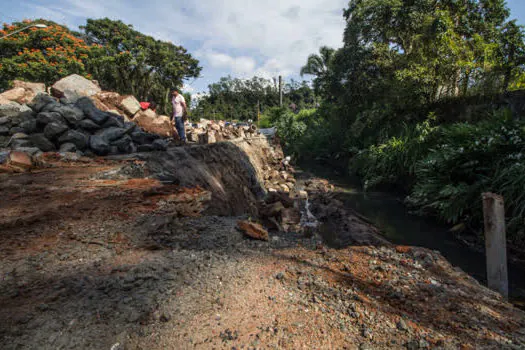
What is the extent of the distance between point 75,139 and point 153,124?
13.2ft

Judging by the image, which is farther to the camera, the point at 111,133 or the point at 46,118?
the point at 111,133

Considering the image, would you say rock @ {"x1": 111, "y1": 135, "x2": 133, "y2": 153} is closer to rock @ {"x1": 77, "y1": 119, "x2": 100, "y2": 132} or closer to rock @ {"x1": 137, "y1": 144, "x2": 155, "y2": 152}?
rock @ {"x1": 137, "y1": 144, "x2": 155, "y2": 152}

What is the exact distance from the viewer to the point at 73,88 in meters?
9.74

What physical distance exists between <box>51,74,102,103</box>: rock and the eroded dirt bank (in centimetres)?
605

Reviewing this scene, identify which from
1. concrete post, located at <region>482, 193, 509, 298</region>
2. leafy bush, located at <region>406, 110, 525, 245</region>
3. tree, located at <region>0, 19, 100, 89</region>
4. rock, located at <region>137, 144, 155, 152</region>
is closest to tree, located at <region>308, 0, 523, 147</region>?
leafy bush, located at <region>406, 110, 525, 245</region>

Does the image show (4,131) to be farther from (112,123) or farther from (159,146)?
(159,146)

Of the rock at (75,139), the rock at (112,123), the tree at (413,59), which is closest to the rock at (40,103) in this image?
the rock at (75,139)

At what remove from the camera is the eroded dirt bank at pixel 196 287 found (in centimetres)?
168

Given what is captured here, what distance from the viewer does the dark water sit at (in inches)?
161

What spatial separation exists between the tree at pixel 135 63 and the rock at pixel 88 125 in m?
13.8

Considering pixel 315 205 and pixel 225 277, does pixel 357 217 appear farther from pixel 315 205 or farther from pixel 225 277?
pixel 225 277

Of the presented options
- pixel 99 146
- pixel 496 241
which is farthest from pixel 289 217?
pixel 99 146

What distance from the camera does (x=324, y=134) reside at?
1644 cm

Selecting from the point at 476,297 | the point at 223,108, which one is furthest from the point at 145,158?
the point at 223,108
